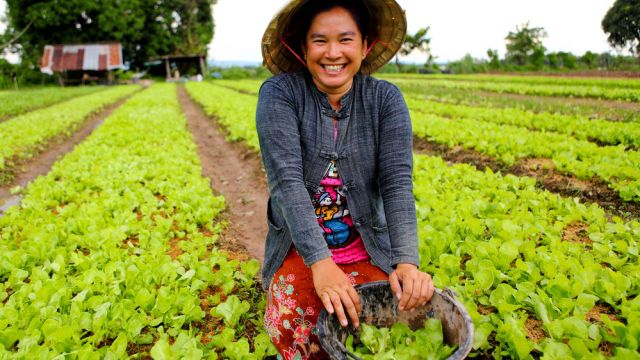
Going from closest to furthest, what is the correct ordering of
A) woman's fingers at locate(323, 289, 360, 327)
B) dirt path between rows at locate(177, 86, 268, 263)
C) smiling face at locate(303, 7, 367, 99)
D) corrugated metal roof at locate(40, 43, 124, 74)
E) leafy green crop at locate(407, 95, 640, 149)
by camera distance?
woman's fingers at locate(323, 289, 360, 327) → smiling face at locate(303, 7, 367, 99) → dirt path between rows at locate(177, 86, 268, 263) → leafy green crop at locate(407, 95, 640, 149) → corrugated metal roof at locate(40, 43, 124, 74)

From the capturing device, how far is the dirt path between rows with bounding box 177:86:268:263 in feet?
14.3

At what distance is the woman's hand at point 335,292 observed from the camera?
1.73m

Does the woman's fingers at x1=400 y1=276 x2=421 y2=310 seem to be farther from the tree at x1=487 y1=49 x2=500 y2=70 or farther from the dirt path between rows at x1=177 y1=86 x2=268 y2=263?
the tree at x1=487 y1=49 x2=500 y2=70

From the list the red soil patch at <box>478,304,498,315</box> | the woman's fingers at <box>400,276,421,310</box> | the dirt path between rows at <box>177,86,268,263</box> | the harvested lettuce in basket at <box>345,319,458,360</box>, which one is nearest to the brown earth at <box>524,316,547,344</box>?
the red soil patch at <box>478,304,498,315</box>

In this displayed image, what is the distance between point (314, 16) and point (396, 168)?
32.2 inches

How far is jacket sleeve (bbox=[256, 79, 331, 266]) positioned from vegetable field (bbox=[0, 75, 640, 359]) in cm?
63

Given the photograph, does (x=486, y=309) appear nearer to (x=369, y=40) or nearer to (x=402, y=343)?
(x=402, y=343)

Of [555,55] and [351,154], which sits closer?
[351,154]

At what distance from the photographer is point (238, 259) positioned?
3801 millimetres

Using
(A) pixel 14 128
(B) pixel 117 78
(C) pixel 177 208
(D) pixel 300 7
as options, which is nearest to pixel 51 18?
(B) pixel 117 78

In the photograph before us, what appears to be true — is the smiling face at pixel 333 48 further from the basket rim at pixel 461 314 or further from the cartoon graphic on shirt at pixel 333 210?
the basket rim at pixel 461 314

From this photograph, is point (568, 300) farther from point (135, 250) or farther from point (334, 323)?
point (135, 250)

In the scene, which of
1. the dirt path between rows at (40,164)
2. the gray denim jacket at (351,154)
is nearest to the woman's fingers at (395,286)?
the gray denim jacket at (351,154)

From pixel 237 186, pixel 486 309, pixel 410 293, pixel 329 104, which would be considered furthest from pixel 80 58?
pixel 410 293
